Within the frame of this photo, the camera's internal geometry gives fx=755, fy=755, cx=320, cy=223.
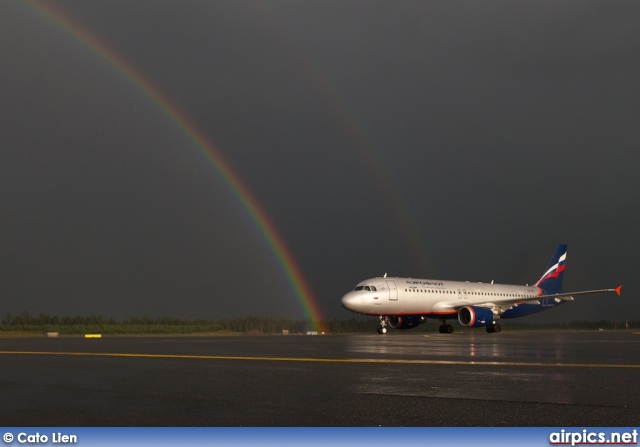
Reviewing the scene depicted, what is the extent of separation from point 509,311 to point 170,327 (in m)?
28.6

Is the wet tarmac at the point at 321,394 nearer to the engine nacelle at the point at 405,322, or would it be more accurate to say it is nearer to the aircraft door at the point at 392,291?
the aircraft door at the point at 392,291

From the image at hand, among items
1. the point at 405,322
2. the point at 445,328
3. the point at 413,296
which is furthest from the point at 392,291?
the point at 445,328

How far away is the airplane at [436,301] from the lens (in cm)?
4994

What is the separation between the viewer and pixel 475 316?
5228cm

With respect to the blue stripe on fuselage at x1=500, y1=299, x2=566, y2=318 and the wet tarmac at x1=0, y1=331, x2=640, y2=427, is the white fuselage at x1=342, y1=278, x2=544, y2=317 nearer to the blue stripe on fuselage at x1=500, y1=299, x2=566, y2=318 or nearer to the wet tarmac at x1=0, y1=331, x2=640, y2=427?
the blue stripe on fuselage at x1=500, y1=299, x2=566, y2=318

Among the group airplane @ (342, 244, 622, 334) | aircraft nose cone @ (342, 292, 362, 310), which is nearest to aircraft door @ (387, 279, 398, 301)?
airplane @ (342, 244, 622, 334)

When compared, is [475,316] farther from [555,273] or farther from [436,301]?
[555,273]

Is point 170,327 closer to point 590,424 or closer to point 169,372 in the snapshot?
point 169,372

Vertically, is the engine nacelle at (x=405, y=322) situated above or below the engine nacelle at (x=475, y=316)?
above

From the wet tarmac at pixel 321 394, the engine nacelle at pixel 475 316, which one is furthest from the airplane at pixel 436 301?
the wet tarmac at pixel 321 394

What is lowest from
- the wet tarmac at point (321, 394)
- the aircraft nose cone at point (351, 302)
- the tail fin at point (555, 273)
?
the wet tarmac at point (321, 394)

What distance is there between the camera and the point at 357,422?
790 cm

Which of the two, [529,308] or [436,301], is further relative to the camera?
[529,308]

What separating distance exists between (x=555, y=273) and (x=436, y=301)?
Answer: 23.6 m
